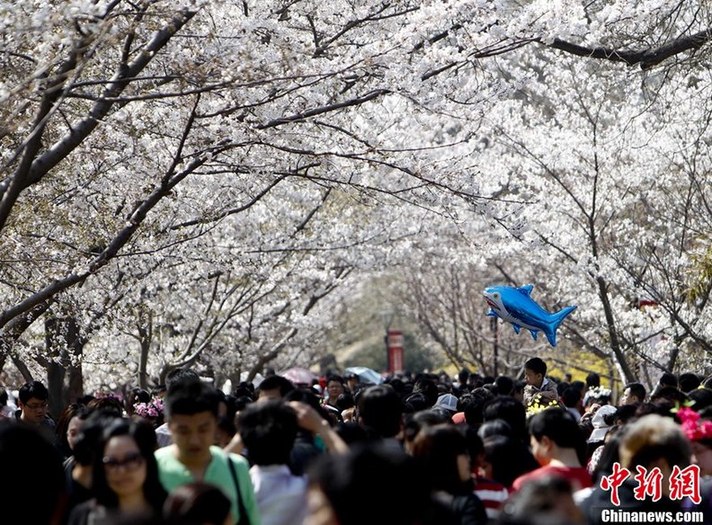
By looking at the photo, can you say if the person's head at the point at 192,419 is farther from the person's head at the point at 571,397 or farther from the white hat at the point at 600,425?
the person's head at the point at 571,397

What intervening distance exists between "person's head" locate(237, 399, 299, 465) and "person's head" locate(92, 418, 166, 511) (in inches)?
21.0

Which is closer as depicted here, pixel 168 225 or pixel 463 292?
pixel 168 225

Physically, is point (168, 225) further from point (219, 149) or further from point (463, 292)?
Result: point (463, 292)

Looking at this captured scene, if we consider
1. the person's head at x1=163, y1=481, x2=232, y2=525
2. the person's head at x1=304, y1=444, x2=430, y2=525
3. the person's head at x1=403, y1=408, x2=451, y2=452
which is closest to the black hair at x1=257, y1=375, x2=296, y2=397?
the person's head at x1=403, y1=408, x2=451, y2=452

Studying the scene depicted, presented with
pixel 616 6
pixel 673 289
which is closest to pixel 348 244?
pixel 673 289

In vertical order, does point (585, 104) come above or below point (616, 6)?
above

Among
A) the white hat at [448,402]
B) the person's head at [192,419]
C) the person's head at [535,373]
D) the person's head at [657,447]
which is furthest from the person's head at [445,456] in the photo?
the person's head at [535,373]

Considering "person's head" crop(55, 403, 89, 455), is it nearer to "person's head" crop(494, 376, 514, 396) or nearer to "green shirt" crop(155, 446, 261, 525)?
"green shirt" crop(155, 446, 261, 525)

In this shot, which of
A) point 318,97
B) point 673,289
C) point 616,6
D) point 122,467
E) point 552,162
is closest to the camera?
point 122,467

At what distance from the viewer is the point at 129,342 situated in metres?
21.4

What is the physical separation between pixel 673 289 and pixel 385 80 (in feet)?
26.6

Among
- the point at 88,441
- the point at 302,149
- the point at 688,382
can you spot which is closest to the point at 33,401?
the point at 302,149
